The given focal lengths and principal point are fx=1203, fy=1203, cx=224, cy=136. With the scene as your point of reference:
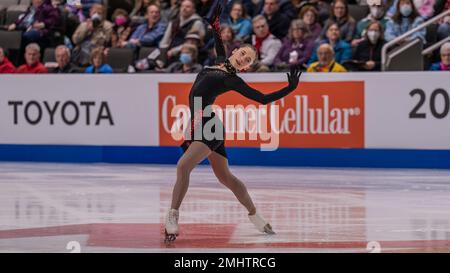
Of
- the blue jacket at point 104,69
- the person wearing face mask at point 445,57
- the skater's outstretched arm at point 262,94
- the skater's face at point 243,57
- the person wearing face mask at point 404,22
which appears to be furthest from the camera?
the blue jacket at point 104,69

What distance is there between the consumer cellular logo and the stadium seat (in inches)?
100

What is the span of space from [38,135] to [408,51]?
Answer: 6.03 meters

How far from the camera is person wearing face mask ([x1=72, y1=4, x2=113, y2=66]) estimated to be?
20750 millimetres

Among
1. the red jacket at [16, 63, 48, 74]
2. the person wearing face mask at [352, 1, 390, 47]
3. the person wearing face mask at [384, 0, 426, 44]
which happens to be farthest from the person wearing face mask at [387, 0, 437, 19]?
the red jacket at [16, 63, 48, 74]

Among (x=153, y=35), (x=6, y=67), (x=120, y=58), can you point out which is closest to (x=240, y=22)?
(x=153, y=35)

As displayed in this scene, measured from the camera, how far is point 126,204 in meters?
13.4

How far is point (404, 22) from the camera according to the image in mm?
18562

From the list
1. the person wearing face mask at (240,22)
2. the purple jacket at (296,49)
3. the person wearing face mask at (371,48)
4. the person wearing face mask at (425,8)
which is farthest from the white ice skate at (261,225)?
the person wearing face mask at (240,22)

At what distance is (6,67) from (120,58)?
1911 millimetres

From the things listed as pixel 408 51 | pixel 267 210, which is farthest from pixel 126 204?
pixel 408 51

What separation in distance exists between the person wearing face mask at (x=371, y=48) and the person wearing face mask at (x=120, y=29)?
4.36m

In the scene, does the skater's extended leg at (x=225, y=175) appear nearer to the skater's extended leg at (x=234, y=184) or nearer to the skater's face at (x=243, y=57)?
the skater's extended leg at (x=234, y=184)

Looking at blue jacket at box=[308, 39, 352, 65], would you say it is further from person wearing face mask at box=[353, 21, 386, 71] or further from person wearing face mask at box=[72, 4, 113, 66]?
person wearing face mask at box=[72, 4, 113, 66]

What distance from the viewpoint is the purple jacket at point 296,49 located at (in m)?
18.8
